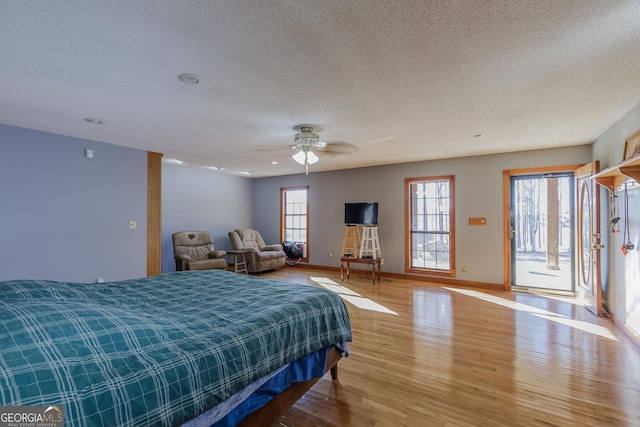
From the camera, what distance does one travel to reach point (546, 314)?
3.96m

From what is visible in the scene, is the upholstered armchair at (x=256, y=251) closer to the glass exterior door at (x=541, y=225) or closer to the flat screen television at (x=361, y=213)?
the flat screen television at (x=361, y=213)

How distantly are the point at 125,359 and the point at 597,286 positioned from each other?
5.24 meters

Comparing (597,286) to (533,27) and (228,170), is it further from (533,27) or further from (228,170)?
(228,170)

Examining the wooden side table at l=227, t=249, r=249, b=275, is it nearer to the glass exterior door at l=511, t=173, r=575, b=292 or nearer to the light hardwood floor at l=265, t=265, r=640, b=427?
the light hardwood floor at l=265, t=265, r=640, b=427

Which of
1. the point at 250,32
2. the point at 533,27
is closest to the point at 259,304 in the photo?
the point at 250,32

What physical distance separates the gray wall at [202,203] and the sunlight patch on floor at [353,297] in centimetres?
309

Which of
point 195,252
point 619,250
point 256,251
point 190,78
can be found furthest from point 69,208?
point 619,250

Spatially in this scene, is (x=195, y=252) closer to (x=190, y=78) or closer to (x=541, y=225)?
(x=190, y=78)

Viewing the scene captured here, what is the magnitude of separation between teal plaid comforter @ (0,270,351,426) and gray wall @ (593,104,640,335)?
11.1 ft

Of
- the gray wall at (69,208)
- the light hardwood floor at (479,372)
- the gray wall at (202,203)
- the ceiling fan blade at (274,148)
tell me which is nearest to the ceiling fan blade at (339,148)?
the ceiling fan blade at (274,148)

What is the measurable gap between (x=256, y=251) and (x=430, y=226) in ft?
12.7

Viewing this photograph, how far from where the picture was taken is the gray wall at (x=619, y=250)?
308 centimetres

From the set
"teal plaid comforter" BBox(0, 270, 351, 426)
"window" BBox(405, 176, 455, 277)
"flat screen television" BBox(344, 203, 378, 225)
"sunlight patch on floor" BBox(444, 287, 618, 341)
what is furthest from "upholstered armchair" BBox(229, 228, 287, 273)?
"teal plaid comforter" BBox(0, 270, 351, 426)

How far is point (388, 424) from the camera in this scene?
6.15 feet
